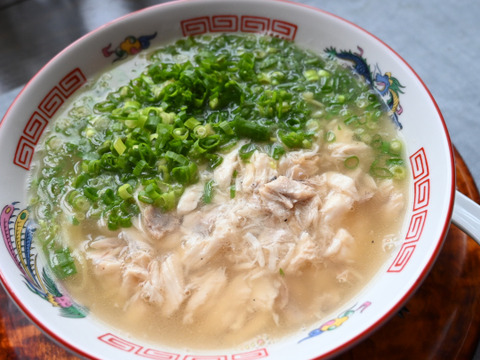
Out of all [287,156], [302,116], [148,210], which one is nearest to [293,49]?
[302,116]

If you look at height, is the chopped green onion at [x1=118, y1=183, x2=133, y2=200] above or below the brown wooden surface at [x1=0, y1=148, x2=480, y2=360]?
above

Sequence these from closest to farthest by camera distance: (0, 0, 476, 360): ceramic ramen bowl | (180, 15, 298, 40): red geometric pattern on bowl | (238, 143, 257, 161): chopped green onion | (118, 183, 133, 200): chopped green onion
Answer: (0, 0, 476, 360): ceramic ramen bowl, (118, 183, 133, 200): chopped green onion, (238, 143, 257, 161): chopped green onion, (180, 15, 298, 40): red geometric pattern on bowl

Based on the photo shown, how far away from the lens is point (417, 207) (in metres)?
2.23

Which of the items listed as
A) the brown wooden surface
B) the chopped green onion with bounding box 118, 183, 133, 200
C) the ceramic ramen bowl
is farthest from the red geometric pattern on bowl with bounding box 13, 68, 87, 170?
the brown wooden surface

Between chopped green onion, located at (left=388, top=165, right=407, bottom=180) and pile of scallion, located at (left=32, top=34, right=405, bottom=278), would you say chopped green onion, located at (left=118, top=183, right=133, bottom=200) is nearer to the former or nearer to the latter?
pile of scallion, located at (left=32, top=34, right=405, bottom=278)

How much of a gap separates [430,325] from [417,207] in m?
0.55

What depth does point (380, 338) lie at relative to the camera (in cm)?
196

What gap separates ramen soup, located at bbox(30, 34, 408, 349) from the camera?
2.09m

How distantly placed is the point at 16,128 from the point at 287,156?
4.68 feet

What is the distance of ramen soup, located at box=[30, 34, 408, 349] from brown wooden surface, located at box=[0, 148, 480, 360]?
0.23m

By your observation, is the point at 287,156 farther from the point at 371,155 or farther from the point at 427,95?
the point at 427,95

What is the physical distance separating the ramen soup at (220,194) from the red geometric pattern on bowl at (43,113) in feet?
0.20

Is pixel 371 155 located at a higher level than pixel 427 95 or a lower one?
lower

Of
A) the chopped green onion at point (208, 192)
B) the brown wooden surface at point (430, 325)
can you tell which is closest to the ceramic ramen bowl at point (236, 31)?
the brown wooden surface at point (430, 325)
